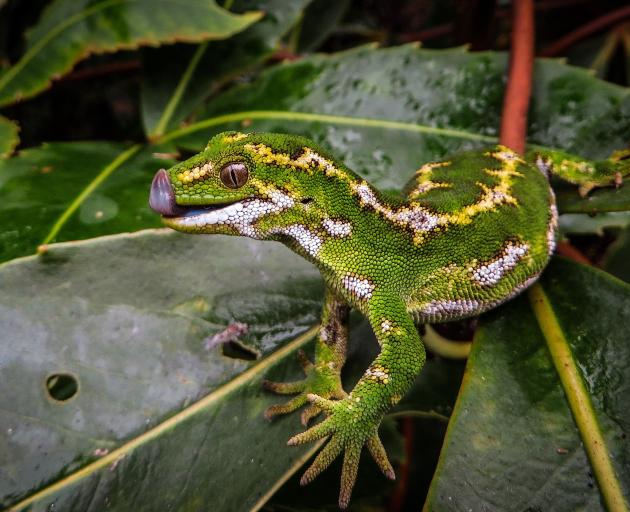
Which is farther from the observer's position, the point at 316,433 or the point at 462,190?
the point at 462,190

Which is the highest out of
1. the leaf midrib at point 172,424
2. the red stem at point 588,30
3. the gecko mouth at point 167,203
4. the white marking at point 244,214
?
the gecko mouth at point 167,203

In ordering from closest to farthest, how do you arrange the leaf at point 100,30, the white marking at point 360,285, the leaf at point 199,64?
the white marking at point 360,285 → the leaf at point 100,30 → the leaf at point 199,64

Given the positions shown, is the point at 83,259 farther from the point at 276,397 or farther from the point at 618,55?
the point at 618,55

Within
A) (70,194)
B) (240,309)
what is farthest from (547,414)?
(70,194)

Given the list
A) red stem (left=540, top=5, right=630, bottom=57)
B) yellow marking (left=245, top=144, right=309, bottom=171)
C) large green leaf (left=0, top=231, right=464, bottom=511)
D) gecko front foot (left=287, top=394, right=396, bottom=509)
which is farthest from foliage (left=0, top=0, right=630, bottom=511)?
red stem (left=540, top=5, right=630, bottom=57)

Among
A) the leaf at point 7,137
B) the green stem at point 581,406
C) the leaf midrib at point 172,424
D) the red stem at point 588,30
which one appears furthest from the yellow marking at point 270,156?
the red stem at point 588,30

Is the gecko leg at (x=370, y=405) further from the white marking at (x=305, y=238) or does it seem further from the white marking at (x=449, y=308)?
the white marking at (x=305, y=238)

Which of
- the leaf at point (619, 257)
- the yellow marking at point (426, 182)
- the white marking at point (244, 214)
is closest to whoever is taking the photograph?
the white marking at point (244, 214)

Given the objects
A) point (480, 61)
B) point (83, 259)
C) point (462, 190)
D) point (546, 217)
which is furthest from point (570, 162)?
point (83, 259)

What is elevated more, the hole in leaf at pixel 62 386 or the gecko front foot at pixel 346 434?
the hole in leaf at pixel 62 386
